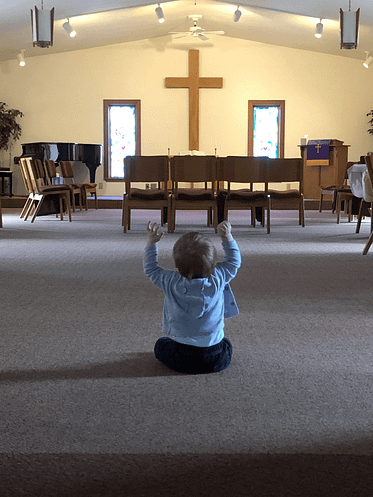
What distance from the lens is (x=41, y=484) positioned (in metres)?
1.26

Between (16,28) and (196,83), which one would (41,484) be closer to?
(16,28)

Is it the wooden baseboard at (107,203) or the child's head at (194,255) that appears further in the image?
the wooden baseboard at (107,203)

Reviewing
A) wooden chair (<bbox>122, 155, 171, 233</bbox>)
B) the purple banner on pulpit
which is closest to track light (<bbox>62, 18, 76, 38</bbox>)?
A: the purple banner on pulpit

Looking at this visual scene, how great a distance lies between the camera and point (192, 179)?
22.2 feet

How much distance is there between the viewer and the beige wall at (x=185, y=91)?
1330 cm

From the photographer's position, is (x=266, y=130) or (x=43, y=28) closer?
(x=43, y=28)

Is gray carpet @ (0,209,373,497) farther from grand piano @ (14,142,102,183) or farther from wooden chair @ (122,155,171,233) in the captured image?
grand piano @ (14,142,102,183)

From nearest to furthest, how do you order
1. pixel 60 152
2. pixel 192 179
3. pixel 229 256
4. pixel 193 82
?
pixel 229 256, pixel 192 179, pixel 60 152, pixel 193 82

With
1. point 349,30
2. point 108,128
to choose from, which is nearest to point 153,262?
point 349,30

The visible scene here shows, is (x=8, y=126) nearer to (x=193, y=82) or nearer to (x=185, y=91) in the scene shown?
(x=185, y=91)

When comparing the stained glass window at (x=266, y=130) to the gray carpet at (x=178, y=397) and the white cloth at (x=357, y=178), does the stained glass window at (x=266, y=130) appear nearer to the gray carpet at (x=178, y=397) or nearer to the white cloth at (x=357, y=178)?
the white cloth at (x=357, y=178)

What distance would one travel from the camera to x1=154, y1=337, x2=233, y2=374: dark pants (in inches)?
78.2

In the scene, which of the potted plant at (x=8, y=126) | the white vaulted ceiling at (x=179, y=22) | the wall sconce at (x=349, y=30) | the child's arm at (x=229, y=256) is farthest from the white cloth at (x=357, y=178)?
the potted plant at (x=8, y=126)

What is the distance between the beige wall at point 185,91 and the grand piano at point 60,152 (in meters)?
1.70
